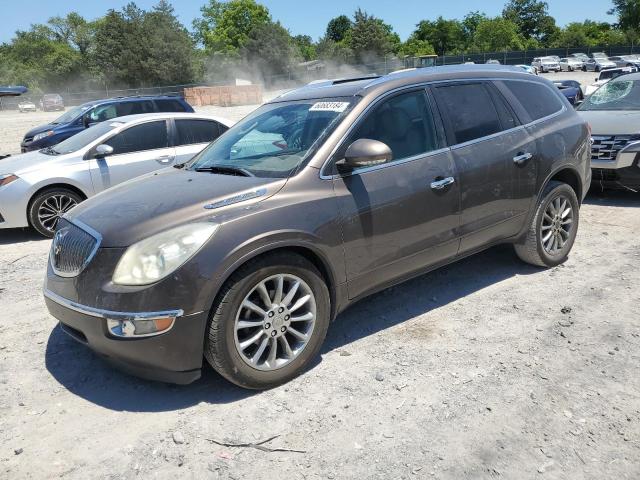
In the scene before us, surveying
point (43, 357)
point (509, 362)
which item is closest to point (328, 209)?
point (509, 362)

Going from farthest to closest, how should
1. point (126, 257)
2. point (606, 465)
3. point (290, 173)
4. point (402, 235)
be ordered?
point (402, 235), point (290, 173), point (126, 257), point (606, 465)

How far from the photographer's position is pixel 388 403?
325 centimetres

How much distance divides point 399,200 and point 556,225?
6.97 feet

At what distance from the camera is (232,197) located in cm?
334

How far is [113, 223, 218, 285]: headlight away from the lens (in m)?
3.03

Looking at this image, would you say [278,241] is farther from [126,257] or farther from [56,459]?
[56,459]

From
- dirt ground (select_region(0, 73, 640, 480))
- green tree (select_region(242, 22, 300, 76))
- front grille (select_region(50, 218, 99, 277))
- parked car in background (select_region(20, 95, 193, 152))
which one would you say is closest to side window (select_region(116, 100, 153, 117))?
parked car in background (select_region(20, 95, 193, 152))

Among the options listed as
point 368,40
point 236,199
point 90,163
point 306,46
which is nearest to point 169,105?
point 90,163

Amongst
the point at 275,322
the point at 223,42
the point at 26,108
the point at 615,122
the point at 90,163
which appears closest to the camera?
the point at 275,322

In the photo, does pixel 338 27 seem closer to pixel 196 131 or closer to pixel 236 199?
pixel 196 131

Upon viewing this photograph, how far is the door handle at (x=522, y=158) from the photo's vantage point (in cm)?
459

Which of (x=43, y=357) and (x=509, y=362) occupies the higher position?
(x=43, y=357)

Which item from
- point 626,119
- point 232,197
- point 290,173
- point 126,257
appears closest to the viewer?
point 126,257

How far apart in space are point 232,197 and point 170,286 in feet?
2.20
